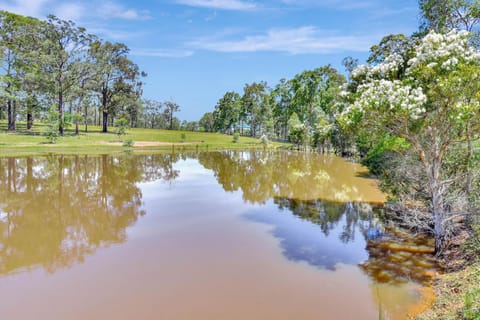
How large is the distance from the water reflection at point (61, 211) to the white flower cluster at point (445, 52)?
930 centimetres

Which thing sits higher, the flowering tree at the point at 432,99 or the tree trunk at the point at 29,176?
the flowering tree at the point at 432,99

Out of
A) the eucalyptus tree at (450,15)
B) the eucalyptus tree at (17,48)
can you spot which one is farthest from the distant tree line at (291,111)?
the eucalyptus tree at (17,48)

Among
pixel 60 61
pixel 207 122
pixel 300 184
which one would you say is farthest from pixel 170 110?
pixel 300 184

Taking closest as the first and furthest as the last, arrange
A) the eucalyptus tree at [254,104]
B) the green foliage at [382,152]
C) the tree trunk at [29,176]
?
the green foliage at [382,152], the tree trunk at [29,176], the eucalyptus tree at [254,104]

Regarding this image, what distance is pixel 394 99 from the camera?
279 inches

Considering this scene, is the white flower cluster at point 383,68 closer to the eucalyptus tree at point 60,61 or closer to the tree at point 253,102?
the eucalyptus tree at point 60,61

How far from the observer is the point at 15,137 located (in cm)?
3884

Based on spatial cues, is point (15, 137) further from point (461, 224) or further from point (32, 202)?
point (461, 224)

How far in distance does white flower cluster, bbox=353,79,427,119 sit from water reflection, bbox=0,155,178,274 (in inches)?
307

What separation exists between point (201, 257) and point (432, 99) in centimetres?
670

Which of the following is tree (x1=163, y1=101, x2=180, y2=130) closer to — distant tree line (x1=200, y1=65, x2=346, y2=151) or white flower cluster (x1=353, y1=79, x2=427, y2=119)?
distant tree line (x1=200, y1=65, x2=346, y2=151)

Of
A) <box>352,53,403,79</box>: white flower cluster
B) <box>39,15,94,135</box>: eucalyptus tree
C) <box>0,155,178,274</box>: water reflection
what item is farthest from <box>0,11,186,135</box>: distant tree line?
<box>352,53,403,79</box>: white flower cluster

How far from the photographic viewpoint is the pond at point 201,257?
6168 mm

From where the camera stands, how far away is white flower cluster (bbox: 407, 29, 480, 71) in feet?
22.9
